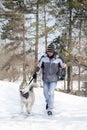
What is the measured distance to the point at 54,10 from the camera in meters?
33.1

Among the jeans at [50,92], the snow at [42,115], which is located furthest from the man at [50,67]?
the snow at [42,115]

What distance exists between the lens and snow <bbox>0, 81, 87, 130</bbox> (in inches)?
332

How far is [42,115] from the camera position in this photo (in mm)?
10156

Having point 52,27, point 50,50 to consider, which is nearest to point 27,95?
point 50,50

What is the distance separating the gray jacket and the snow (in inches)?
40.1

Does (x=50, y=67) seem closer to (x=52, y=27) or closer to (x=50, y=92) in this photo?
(x=50, y=92)

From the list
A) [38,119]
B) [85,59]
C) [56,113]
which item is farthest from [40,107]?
[85,59]

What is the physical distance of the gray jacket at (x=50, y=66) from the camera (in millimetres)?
10039

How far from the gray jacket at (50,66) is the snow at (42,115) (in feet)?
3.34

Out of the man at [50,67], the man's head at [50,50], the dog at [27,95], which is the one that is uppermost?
the man's head at [50,50]

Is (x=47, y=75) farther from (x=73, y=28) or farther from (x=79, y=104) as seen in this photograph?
(x=73, y=28)

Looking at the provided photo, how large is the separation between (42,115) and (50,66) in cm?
133

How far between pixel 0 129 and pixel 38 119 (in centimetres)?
157

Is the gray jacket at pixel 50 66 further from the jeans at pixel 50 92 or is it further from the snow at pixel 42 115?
the snow at pixel 42 115
